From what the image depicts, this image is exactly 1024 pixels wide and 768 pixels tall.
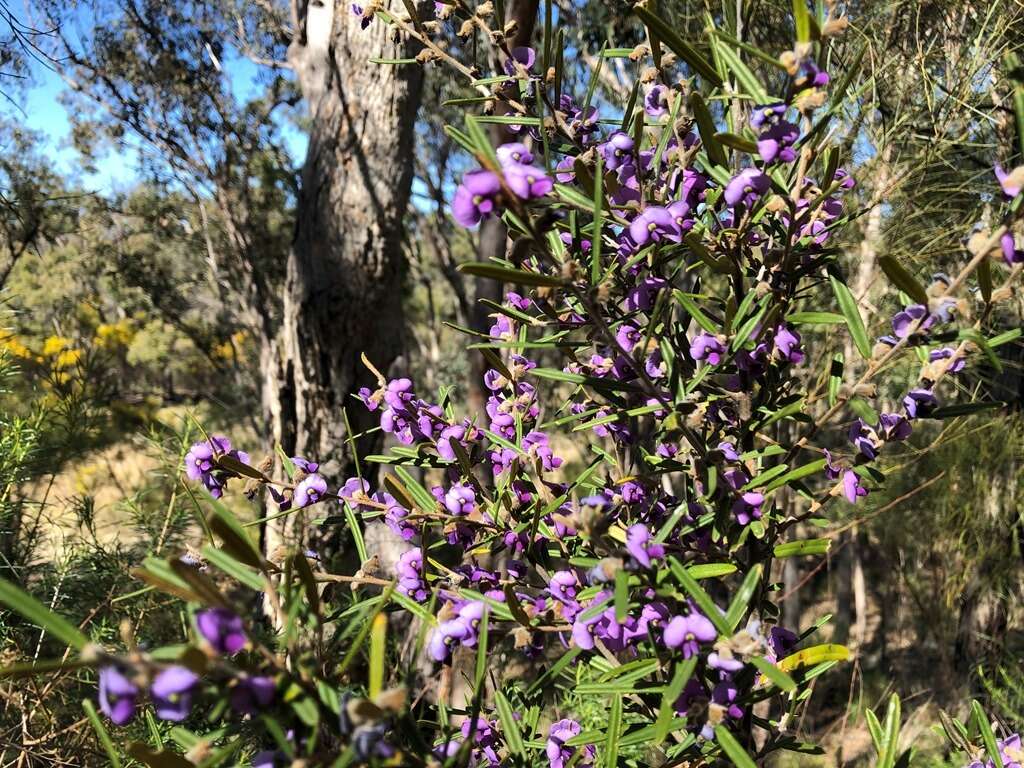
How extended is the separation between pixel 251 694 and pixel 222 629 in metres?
0.06

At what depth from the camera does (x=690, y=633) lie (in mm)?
770

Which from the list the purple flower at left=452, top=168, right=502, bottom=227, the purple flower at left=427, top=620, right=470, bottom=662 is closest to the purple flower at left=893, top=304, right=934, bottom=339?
the purple flower at left=452, top=168, right=502, bottom=227

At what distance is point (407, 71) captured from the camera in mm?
3176

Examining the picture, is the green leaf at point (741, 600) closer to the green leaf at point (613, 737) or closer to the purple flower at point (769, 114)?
the green leaf at point (613, 737)

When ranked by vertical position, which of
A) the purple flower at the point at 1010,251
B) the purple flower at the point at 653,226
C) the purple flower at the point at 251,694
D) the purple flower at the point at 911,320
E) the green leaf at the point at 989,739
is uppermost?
the purple flower at the point at 653,226

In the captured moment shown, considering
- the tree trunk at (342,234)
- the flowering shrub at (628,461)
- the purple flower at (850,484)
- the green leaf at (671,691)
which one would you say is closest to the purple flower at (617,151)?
the flowering shrub at (628,461)

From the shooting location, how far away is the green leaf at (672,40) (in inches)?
31.6

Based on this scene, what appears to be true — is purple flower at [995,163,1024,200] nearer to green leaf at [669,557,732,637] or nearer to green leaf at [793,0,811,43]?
green leaf at [793,0,811,43]

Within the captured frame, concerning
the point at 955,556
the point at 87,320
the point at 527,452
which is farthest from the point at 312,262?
the point at 87,320

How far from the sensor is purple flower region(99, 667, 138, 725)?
506 millimetres

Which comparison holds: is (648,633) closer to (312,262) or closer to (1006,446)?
(312,262)

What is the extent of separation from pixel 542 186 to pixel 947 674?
4648 millimetres

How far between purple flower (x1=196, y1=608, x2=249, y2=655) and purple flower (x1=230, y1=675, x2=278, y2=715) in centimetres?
3

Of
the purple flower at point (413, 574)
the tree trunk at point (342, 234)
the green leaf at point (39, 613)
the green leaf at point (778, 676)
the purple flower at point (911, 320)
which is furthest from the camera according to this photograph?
the tree trunk at point (342, 234)
